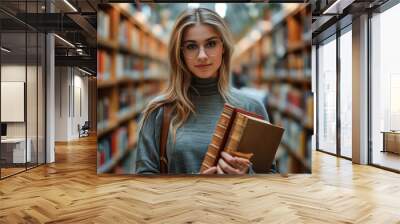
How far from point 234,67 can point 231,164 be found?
4.94 ft

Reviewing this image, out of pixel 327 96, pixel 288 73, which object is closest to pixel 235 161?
pixel 288 73

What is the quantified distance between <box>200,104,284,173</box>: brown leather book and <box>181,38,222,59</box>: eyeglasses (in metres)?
0.87

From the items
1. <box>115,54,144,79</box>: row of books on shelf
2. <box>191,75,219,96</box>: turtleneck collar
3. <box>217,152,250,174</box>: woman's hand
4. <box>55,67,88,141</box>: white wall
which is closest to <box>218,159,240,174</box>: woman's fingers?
<box>217,152,250,174</box>: woman's hand

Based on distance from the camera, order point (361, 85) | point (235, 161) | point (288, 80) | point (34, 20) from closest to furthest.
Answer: point (235, 161) → point (288, 80) → point (34, 20) → point (361, 85)

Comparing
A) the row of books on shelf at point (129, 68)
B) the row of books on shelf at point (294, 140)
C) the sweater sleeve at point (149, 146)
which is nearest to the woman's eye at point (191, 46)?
the row of books on shelf at point (129, 68)

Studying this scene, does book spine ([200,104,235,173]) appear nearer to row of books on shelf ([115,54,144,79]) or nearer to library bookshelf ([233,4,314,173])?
library bookshelf ([233,4,314,173])

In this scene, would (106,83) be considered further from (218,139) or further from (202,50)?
(218,139)

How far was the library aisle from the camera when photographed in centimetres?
618

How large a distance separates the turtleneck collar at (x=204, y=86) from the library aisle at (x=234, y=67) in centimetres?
31

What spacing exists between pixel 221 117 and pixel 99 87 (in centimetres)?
197

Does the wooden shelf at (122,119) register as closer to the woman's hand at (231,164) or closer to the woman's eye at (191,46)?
the woman's eye at (191,46)

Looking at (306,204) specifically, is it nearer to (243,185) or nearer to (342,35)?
(243,185)

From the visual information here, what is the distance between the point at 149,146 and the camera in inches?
240

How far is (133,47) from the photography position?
6238 mm
